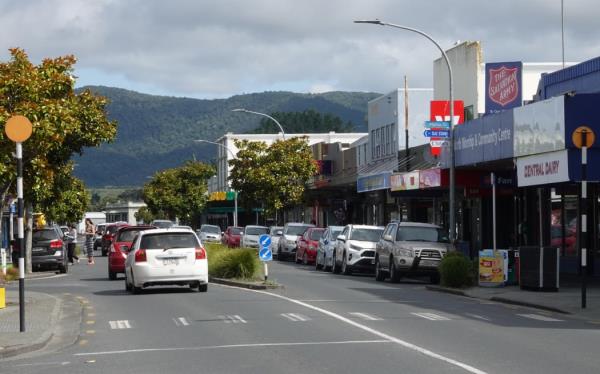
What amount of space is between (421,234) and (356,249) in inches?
193

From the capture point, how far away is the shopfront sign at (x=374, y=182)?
49.0m

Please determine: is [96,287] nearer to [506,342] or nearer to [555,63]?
[506,342]

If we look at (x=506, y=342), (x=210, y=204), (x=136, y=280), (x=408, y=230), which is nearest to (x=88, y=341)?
(x=506, y=342)

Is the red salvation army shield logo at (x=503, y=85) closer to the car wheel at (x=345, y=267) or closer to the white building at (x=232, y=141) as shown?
the car wheel at (x=345, y=267)

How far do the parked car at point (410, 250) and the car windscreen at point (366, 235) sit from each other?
3.88 metres

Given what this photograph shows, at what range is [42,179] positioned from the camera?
24.2 m

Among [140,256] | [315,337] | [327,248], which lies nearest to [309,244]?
[327,248]

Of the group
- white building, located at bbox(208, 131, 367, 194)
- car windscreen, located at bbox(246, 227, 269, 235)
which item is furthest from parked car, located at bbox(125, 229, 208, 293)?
white building, located at bbox(208, 131, 367, 194)

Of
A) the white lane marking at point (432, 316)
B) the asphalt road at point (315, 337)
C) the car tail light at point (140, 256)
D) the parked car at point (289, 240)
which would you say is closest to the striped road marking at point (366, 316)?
the asphalt road at point (315, 337)

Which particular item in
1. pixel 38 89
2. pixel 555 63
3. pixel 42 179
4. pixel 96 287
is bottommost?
pixel 96 287

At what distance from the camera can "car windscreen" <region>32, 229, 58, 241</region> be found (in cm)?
4059

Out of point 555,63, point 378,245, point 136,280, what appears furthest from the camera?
point 555,63

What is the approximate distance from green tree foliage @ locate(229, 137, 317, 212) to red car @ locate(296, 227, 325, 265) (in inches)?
Result: 694

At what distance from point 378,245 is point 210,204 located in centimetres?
7991
